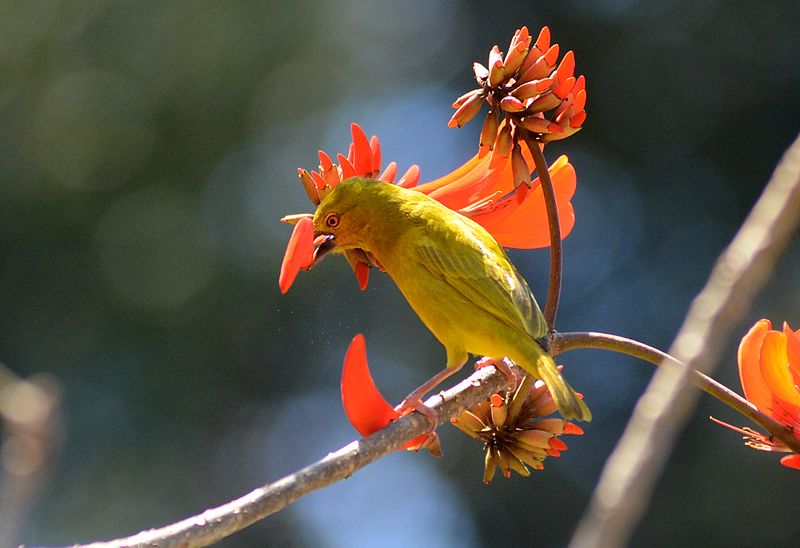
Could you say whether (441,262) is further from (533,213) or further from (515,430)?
(515,430)

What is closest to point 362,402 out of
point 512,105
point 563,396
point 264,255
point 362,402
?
point 362,402

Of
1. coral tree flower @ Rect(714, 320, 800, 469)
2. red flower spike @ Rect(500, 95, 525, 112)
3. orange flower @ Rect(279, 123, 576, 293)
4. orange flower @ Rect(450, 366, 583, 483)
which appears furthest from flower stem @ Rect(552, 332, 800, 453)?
red flower spike @ Rect(500, 95, 525, 112)

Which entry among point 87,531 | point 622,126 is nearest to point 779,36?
point 622,126

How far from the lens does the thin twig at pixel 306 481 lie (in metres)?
1.23

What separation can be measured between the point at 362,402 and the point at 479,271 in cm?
81

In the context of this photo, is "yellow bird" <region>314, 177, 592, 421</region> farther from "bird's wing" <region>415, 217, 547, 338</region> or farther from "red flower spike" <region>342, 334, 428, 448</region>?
"red flower spike" <region>342, 334, 428, 448</region>

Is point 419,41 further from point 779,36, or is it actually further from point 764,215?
point 764,215

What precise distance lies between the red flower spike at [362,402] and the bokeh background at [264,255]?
779 cm

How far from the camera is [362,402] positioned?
1660 millimetres

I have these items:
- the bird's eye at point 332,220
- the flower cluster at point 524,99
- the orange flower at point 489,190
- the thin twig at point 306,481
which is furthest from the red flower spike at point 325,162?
the thin twig at point 306,481

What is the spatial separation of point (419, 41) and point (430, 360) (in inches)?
156

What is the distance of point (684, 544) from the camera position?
977cm

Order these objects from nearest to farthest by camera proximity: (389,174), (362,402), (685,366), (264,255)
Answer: (685,366) < (362,402) < (389,174) < (264,255)

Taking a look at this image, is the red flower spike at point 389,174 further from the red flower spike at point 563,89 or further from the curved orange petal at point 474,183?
the red flower spike at point 563,89
